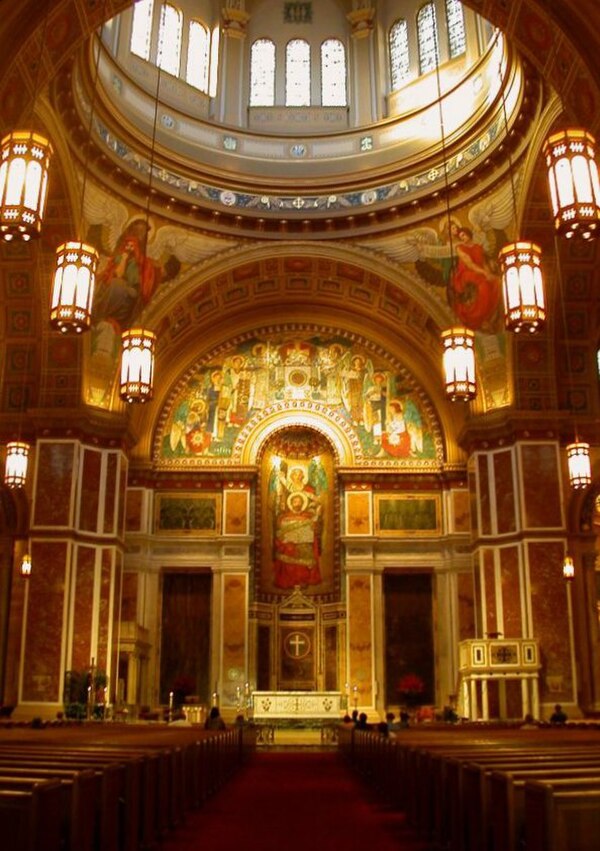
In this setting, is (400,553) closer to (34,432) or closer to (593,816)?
(34,432)

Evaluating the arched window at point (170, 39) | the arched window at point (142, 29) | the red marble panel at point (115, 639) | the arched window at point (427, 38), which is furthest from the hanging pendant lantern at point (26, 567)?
the arched window at point (427, 38)

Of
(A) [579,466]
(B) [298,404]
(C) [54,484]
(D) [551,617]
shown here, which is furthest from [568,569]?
(C) [54,484]

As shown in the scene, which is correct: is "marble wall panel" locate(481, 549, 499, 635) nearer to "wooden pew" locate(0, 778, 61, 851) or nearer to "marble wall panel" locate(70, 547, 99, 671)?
"marble wall panel" locate(70, 547, 99, 671)

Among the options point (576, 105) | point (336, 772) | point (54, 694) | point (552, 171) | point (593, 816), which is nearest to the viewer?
point (593, 816)

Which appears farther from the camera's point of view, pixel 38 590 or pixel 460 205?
pixel 460 205

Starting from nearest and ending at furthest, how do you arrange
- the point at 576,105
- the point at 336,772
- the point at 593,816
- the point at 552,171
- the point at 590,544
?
1. the point at 593,816
2. the point at 552,171
3. the point at 336,772
4. the point at 576,105
5. the point at 590,544

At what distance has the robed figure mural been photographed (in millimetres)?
28734

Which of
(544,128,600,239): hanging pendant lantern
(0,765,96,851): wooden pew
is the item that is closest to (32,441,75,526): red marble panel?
(544,128,600,239): hanging pendant lantern

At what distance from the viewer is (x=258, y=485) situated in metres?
28.7

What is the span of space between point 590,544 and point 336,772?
39.8ft

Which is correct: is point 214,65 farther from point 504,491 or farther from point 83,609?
point 83,609

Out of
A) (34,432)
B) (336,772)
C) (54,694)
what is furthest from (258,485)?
(336,772)

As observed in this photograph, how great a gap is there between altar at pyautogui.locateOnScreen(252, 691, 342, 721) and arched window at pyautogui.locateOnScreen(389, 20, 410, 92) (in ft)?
59.7

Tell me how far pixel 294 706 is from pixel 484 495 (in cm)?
767
